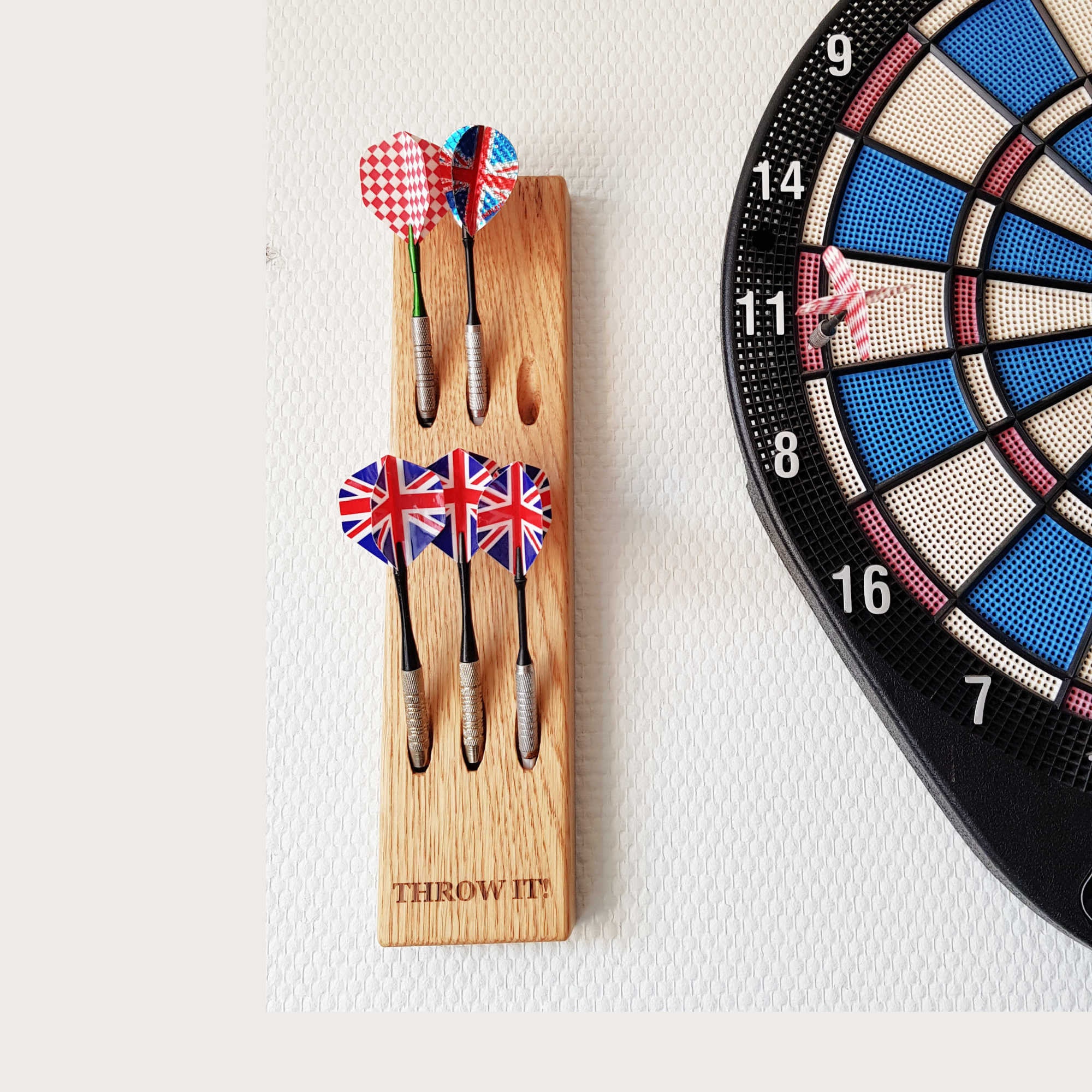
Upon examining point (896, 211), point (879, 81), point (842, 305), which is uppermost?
point (879, 81)

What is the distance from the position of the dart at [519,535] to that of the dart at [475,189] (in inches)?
4.8

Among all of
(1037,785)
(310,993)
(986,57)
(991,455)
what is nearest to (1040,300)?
(991,455)

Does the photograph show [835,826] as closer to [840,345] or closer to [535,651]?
[535,651]

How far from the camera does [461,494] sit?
3.51ft

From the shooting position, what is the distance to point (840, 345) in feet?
3.70

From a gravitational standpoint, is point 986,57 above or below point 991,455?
above

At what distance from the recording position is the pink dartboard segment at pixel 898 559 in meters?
1.10

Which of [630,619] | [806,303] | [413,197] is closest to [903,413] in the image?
[806,303]

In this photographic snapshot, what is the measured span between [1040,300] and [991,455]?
204mm

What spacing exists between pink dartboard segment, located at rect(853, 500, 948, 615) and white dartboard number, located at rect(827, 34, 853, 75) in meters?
0.54

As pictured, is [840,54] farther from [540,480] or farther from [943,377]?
[540,480]

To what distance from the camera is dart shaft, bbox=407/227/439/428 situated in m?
1.13

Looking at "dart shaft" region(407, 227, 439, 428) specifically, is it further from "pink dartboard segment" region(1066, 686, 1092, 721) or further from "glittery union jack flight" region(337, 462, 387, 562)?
"pink dartboard segment" region(1066, 686, 1092, 721)

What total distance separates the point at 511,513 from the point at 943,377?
1.80 feet
